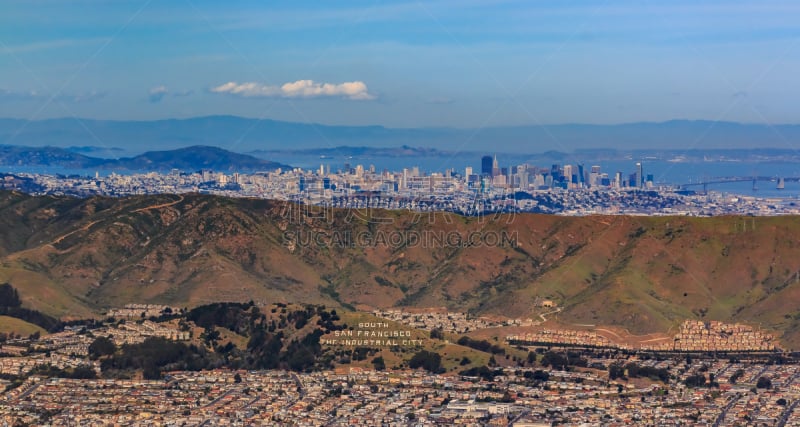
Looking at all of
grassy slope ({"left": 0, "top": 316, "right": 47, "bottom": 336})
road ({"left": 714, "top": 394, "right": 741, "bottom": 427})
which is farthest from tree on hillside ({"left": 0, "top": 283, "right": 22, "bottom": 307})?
road ({"left": 714, "top": 394, "right": 741, "bottom": 427})

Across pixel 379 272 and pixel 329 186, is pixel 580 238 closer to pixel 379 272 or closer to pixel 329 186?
pixel 379 272

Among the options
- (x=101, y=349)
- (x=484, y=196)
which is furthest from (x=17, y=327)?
(x=484, y=196)

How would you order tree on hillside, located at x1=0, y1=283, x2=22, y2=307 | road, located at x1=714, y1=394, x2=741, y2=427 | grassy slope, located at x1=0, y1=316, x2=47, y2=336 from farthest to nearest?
tree on hillside, located at x1=0, y1=283, x2=22, y2=307
grassy slope, located at x1=0, y1=316, x2=47, y2=336
road, located at x1=714, y1=394, x2=741, y2=427

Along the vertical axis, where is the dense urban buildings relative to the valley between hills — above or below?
above

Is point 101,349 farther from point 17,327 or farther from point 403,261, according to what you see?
point 403,261

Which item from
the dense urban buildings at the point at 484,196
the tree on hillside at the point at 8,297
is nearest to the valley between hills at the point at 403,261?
the tree on hillside at the point at 8,297

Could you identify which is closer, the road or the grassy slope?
the road

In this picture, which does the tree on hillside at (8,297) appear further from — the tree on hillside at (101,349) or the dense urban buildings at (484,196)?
the dense urban buildings at (484,196)

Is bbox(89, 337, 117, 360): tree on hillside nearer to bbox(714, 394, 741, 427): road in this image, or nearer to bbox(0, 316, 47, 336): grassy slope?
bbox(0, 316, 47, 336): grassy slope
